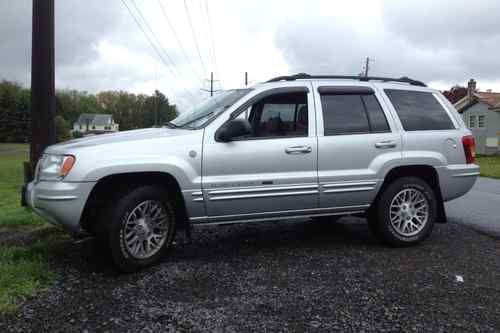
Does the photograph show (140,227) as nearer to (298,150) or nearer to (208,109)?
(208,109)

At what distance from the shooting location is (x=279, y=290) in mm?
3771

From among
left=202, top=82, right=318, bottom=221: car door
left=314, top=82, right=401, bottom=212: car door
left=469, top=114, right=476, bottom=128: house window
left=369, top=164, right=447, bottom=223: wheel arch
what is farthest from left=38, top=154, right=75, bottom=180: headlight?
left=469, top=114, right=476, bottom=128: house window

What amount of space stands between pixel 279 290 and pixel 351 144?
1.90 meters

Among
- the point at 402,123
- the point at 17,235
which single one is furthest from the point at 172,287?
the point at 402,123

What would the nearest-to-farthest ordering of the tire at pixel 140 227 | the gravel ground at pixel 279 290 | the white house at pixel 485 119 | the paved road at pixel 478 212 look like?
the gravel ground at pixel 279 290 → the tire at pixel 140 227 → the paved road at pixel 478 212 → the white house at pixel 485 119

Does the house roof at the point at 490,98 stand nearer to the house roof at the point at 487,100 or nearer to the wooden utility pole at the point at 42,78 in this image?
the house roof at the point at 487,100

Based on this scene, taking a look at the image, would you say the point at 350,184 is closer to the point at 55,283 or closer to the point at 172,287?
the point at 172,287

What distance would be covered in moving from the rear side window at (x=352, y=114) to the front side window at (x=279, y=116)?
254mm

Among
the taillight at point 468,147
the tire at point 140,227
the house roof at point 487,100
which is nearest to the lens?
the tire at point 140,227

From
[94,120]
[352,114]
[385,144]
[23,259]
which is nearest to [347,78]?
[352,114]

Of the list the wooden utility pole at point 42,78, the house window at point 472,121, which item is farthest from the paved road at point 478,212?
the house window at point 472,121

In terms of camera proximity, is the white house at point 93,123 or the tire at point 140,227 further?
the white house at point 93,123

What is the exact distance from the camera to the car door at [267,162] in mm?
4397

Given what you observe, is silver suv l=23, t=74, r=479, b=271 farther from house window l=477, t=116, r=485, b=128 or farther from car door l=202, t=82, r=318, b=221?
house window l=477, t=116, r=485, b=128
